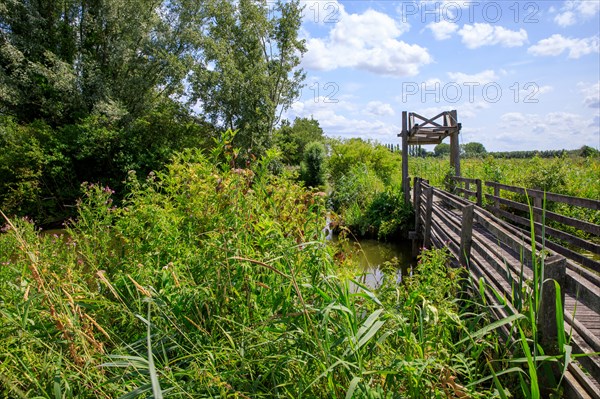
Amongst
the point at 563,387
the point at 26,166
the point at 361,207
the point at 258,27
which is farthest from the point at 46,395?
the point at 258,27

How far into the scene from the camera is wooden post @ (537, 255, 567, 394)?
191 cm

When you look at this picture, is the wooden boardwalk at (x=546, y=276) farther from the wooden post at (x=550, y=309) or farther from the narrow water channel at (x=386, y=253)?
the narrow water channel at (x=386, y=253)

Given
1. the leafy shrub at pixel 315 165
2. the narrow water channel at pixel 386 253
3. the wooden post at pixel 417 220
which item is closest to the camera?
the narrow water channel at pixel 386 253

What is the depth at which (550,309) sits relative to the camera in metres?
1.98

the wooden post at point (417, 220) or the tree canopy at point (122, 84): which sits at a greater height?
the tree canopy at point (122, 84)

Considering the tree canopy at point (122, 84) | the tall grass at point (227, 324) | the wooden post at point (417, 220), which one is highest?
the tree canopy at point (122, 84)

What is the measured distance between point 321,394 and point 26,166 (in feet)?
56.4

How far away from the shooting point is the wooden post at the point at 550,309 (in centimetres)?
191

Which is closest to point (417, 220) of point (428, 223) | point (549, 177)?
point (428, 223)

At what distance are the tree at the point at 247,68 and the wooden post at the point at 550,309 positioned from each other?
57.8 feet

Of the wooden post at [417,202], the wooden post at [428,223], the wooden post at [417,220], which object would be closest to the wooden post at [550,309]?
the wooden post at [428,223]

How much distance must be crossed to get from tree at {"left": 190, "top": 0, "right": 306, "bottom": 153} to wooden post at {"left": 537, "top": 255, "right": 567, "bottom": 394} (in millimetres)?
17603

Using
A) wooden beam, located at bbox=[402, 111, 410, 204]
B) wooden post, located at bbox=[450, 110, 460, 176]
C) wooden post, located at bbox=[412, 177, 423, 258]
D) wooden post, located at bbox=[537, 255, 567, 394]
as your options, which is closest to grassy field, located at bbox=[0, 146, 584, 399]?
wooden post, located at bbox=[537, 255, 567, 394]

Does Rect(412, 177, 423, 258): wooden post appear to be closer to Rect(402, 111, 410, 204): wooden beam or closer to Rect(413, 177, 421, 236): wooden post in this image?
Rect(413, 177, 421, 236): wooden post
